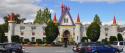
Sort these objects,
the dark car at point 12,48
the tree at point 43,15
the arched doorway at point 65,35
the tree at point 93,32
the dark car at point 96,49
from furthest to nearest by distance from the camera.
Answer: the tree at point 43,15 → the arched doorway at point 65,35 → the tree at point 93,32 → the dark car at point 12,48 → the dark car at point 96,49

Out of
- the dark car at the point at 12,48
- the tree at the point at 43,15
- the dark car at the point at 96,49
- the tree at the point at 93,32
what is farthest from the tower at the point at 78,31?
the dark car at the point at 12,48

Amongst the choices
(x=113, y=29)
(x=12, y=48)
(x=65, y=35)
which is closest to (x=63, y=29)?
(x=65, y=35)

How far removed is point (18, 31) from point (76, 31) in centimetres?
1759

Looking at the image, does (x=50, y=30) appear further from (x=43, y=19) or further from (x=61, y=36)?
(x=43, y=19)

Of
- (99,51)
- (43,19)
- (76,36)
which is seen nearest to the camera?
(99,51)

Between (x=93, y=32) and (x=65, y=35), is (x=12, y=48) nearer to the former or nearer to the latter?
(x=93, y=32)

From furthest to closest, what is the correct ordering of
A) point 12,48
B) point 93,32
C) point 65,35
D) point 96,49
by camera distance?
point 65,35, point 93,32, point 12,48, point 96,49

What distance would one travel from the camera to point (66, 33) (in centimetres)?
10850

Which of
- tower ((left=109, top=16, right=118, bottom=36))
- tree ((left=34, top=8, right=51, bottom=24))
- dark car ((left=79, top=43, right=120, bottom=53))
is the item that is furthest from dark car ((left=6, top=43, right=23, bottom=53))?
tree ((left=34, top=8, right=51, bottom=24))

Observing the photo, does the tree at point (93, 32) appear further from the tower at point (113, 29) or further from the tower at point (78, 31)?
the tower at point (113, 29)

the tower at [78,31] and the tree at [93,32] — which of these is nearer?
the tree at [93,32]

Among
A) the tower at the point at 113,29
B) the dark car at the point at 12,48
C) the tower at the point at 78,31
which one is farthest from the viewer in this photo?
the tower at the point at 113,29

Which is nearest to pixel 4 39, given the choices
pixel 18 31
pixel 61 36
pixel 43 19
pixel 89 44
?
pixel 18 31

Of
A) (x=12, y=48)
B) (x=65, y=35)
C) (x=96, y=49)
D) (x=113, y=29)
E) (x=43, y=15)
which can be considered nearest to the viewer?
(x=96, y=49)
